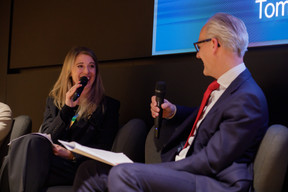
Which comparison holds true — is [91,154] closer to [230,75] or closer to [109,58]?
[230,75]

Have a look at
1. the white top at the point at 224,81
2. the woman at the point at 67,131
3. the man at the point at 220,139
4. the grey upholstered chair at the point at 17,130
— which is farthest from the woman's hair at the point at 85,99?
the white top at the point at 224,81

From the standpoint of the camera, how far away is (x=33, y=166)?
2.12 meters

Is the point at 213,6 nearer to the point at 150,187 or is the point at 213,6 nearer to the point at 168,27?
the point at 168,27

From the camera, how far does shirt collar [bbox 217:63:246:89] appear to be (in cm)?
185

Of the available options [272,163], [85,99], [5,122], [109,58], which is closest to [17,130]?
[5,122]

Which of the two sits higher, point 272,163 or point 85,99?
point 85,99

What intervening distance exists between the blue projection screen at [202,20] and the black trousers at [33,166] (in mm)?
1314

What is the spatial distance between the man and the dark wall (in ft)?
2.02

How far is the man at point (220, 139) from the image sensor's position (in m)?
1.48

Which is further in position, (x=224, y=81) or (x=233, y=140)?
(x=224, y=81)

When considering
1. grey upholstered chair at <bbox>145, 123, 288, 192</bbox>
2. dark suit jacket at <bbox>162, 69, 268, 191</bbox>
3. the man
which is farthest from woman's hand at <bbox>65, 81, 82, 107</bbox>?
grey upholstered chair at <bbox>145, 123, 288, 192</bbox>

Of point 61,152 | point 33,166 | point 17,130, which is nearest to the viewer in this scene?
point 33,166

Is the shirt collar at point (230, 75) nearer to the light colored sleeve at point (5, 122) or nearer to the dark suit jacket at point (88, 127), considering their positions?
the dark suit jacket at point (88, 127)

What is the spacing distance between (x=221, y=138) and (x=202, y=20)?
1367 millimetres
